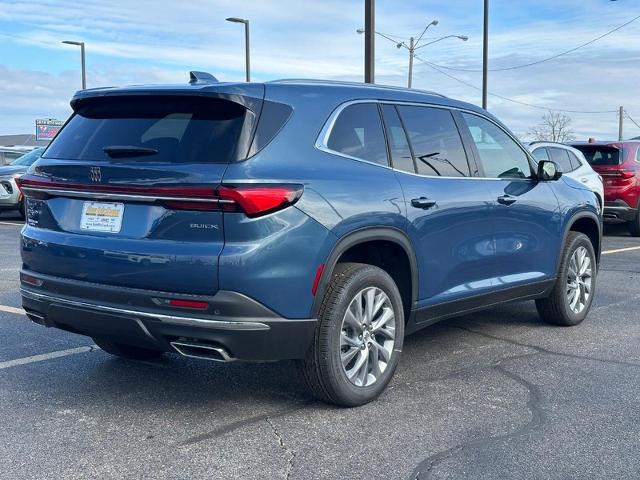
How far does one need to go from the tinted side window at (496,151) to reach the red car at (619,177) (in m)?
8.46

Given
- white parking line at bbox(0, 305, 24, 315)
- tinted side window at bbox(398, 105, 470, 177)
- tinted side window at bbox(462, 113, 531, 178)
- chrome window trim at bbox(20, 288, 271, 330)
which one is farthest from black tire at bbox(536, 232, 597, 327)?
white parking line at bbox(0, 305, 24, 315)

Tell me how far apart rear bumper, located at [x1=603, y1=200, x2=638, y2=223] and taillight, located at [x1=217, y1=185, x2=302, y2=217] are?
1114 centimetres

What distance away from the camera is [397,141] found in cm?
479

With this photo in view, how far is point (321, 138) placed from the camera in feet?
13.8

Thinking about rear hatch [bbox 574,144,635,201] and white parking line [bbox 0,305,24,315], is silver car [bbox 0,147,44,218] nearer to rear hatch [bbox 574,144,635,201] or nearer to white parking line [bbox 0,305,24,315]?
white parking line [bbox 0,305,24,315]

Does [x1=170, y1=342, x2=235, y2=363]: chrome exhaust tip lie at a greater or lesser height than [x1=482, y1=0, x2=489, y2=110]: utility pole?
lesser

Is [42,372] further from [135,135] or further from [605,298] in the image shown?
[605,298]

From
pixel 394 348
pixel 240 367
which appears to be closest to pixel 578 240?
pixel 394 348

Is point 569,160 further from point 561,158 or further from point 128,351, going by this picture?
point 128,351

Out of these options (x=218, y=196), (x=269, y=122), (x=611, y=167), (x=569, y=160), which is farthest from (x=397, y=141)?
(x=611, y=167)

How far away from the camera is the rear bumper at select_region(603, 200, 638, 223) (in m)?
13.6

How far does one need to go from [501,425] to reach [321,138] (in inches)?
71.6

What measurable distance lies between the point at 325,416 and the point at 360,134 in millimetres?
1631

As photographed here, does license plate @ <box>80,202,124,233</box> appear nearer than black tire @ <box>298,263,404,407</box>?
Yes
